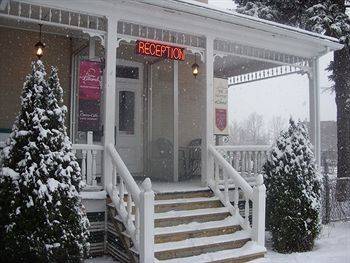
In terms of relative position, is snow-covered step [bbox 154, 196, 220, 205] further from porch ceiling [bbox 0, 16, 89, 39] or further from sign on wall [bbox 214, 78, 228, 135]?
porch ceiling [bbox 0, 16, 89, 39]

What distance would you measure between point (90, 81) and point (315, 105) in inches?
223

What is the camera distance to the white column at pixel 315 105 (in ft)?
33.3

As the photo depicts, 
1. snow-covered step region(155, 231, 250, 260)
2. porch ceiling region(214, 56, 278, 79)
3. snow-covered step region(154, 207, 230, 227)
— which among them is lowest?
snow-covered step region(155, 231, 250, 260)

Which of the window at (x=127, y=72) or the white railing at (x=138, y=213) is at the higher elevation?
the window at (x=127, y=72)

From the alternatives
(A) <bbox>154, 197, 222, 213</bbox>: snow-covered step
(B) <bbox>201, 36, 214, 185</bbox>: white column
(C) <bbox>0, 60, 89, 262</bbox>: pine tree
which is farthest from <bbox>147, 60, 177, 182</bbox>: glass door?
(C) <bbox>0, 60, 89, 262</bbox>: pine tree

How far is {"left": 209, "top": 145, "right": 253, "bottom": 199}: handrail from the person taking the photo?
23.9ft

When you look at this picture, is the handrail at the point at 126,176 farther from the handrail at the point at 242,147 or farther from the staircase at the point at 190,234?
the handrail at the point at 242,147

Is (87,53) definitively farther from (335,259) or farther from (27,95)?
(335,259)

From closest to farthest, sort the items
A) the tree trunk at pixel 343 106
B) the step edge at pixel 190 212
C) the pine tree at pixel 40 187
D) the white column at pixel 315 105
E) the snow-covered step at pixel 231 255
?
1. the pine tree at pixel 40 187
2. the snow-covered step at pixel 231 255
3. the step edge at pixel 190 212
4. the white column at pixel 315 105
5. the tree trunk at pixel 343 106

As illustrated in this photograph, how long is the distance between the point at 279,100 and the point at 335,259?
112 meters

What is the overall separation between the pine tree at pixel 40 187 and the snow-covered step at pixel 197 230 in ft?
4.10

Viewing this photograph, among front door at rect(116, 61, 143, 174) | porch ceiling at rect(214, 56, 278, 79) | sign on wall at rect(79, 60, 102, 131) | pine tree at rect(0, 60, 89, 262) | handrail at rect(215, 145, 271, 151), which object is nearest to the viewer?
pine tree at rect(0, 60, 89, 262)

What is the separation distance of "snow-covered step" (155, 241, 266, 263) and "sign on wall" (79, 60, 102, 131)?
9.01ft

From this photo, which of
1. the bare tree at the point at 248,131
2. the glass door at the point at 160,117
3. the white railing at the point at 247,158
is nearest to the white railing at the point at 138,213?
the white railing at the point at 247,158
